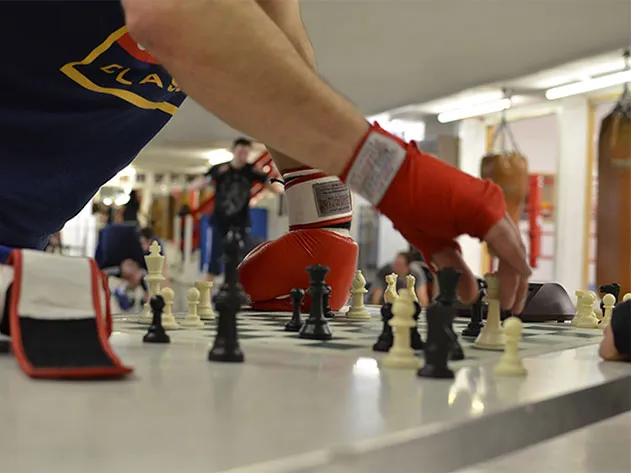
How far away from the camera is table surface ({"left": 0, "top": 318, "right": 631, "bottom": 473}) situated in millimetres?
424

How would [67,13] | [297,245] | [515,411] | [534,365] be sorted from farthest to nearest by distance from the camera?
[297,245]
[67,13]
[534,365]
[515,411]

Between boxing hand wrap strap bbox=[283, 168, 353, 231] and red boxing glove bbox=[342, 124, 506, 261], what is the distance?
2.15ft

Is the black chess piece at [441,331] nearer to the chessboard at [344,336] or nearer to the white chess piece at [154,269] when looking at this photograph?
the chessboard at [344,336]

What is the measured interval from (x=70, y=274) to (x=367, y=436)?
37 centimetres

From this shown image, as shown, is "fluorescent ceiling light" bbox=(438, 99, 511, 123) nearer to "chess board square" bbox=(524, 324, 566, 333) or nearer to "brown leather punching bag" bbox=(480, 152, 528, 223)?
"brown leather punching bag" bbox=(480, 152, 528, 223)

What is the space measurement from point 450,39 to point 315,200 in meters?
4.20

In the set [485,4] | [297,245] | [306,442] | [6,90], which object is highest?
[485,4]

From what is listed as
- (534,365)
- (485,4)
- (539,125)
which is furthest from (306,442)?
(539,125)

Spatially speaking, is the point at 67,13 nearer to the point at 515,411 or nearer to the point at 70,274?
the point at 70,274

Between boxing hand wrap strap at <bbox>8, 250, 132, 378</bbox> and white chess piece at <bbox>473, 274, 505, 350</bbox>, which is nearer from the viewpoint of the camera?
boxing hand wrap strap at <bbox>8, 250, 132, 378</bbox>

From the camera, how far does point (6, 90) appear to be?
1.22 meters

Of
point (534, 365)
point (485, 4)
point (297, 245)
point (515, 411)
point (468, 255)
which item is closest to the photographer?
point (515, 411)

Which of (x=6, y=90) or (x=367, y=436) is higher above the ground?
(x=6, y=90)

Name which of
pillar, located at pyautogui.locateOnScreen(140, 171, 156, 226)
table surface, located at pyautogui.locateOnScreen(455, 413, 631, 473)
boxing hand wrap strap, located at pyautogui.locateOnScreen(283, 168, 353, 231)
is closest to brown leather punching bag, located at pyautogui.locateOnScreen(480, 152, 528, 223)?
boxing hand wrap strap, located at pyautogui.locateOnScreen(283, 168, 353, 231)
